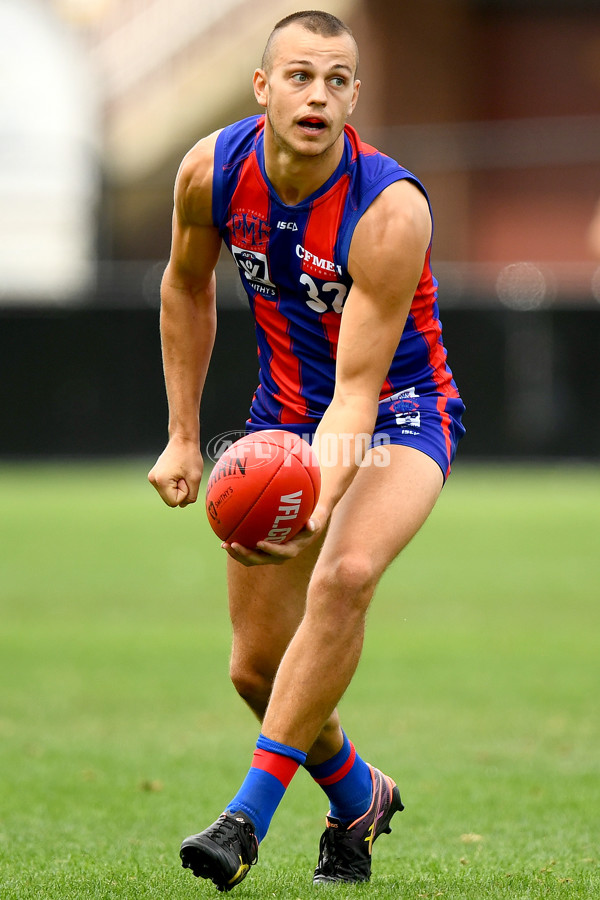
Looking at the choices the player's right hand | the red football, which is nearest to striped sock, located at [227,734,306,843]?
the red football

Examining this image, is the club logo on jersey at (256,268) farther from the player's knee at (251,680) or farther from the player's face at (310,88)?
the player's knee at (251,680)

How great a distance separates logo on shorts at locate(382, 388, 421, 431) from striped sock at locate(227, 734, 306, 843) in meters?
1.21

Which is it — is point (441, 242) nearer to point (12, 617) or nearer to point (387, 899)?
point (12, 617)

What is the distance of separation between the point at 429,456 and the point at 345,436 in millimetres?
407

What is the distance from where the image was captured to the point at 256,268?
471 centimetres

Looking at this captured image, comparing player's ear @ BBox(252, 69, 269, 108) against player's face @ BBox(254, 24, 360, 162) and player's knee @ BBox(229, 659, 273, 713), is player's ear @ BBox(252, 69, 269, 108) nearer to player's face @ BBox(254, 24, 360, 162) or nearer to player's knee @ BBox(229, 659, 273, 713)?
player's face @ BBox(254, 24, 360, 162)

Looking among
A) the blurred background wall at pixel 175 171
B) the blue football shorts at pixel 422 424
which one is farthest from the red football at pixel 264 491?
the blurred background wall at pixel 175 171

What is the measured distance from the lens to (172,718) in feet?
24.4

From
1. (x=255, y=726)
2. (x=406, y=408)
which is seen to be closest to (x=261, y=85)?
(x=406, y=408)

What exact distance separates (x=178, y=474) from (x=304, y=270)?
83cm

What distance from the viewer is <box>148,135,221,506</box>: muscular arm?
186 inches

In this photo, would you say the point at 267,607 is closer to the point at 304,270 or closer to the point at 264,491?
the point at 264,491

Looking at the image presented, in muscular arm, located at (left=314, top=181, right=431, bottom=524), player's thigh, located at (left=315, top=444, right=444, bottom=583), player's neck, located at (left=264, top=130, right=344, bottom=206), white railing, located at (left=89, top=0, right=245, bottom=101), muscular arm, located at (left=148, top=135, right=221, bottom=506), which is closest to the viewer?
player's thigh, located at (left=315, top=444, right=444, bottom=583)

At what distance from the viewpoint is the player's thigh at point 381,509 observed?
13.7ft
